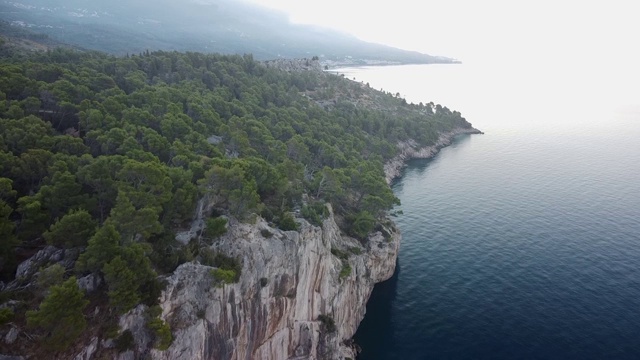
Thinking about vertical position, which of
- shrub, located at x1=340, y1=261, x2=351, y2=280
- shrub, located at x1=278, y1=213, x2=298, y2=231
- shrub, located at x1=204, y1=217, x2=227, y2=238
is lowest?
shrub, located at x1=340, y1=261, x2=351, y2=280

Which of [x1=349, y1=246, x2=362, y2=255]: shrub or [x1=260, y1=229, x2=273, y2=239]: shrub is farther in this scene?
[x1=349, y1=246, x2=362, y2=255]: shrub

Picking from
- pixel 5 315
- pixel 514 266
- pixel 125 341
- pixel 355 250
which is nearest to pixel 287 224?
pixel 355 250

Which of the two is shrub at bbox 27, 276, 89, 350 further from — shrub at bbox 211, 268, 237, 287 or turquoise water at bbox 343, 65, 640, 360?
turquoise water at bbox 343, 65, 640, 360

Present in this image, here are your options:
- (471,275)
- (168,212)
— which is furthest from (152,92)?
(471,275)

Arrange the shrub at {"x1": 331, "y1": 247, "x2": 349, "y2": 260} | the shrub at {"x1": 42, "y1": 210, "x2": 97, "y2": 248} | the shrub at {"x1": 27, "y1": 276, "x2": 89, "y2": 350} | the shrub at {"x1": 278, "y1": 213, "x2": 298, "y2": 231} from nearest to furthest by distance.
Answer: the shrub at {"x1": 27, "y1": 276, "x2": 89, "y2": 350} → the shrub at {"x1": 42, "y1": 210, "x2": 97, "y2": 248} → the shrub at {"x1": 278, "y1": 213, "x2": 298, "y2": 231} → the shrub at {"x1": 331, "y1": 247, "x2": 349, "y2": 260}

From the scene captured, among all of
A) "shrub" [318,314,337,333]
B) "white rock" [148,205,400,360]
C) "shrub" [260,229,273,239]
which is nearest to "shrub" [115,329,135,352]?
"white rock" [148,205,400,360]

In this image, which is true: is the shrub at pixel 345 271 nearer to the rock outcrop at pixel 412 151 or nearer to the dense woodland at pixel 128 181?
the dense woodland at pixel 128 181

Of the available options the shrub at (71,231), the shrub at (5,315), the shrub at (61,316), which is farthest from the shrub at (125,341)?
the shrub at (71,231)
